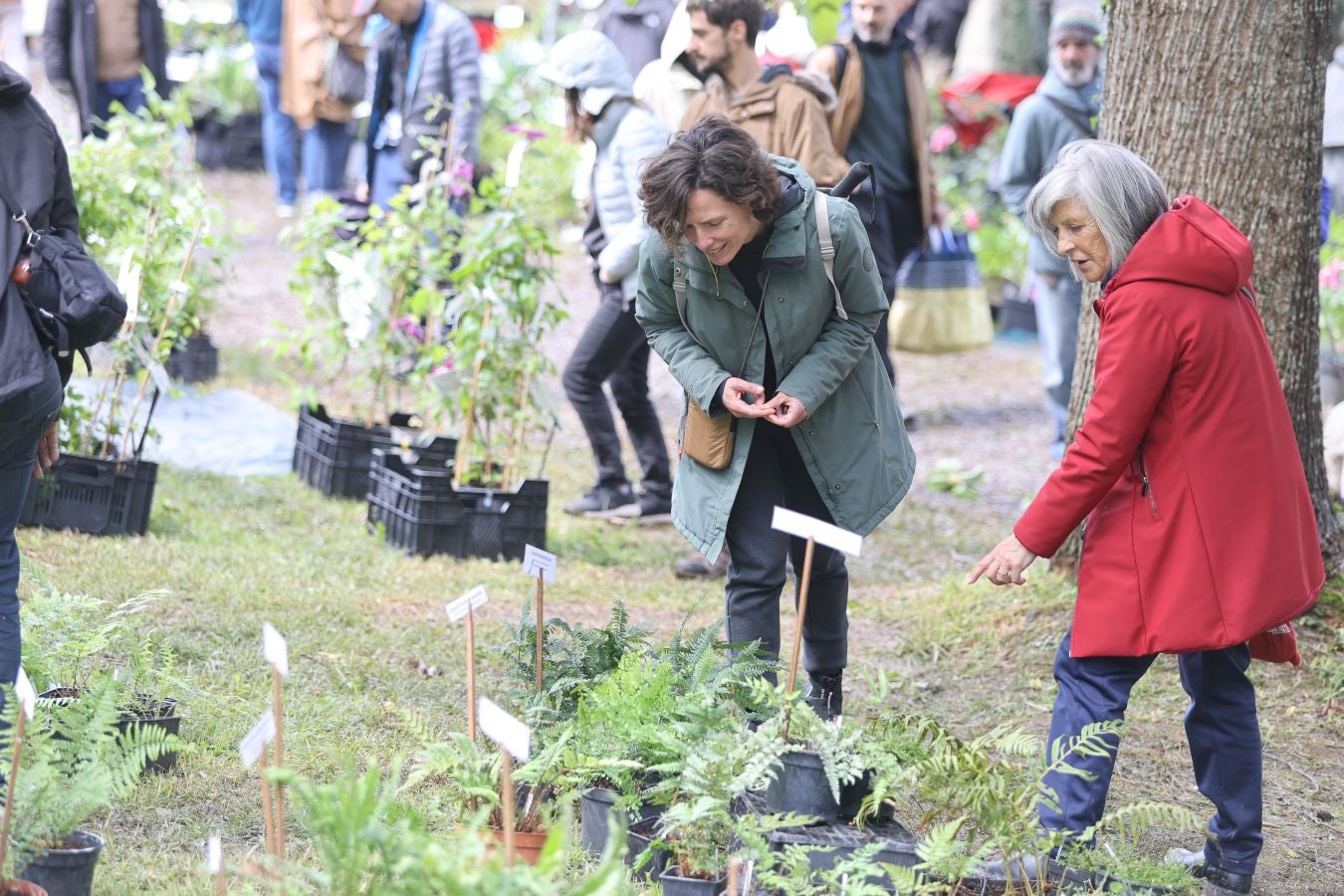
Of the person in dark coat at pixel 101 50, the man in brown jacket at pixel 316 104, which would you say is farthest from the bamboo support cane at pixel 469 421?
the man in brown jacket at pixel 316 104

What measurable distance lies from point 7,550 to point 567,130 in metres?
3.12

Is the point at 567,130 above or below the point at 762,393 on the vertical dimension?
above

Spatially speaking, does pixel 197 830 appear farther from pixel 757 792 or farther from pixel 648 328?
pixel 648 328

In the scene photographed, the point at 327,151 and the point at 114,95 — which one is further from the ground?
the point at 114,95

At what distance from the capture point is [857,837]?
299 centimetres

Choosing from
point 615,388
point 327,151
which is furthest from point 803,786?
point 327,151

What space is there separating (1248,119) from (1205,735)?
215 centimetres

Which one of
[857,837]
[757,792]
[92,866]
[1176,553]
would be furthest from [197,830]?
[1176,553]

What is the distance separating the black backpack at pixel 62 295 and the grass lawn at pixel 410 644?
1.03 meters

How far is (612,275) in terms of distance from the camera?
19.1 feet

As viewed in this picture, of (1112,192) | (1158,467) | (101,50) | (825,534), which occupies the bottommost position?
(825,534)

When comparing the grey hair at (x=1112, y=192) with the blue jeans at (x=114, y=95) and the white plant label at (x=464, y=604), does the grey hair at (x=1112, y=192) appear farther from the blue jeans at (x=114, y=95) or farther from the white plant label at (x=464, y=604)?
the blue jeans at (x=114, y=95)

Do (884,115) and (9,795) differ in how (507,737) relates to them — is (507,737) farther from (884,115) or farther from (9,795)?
(884,115)

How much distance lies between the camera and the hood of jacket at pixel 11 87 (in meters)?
3.21
